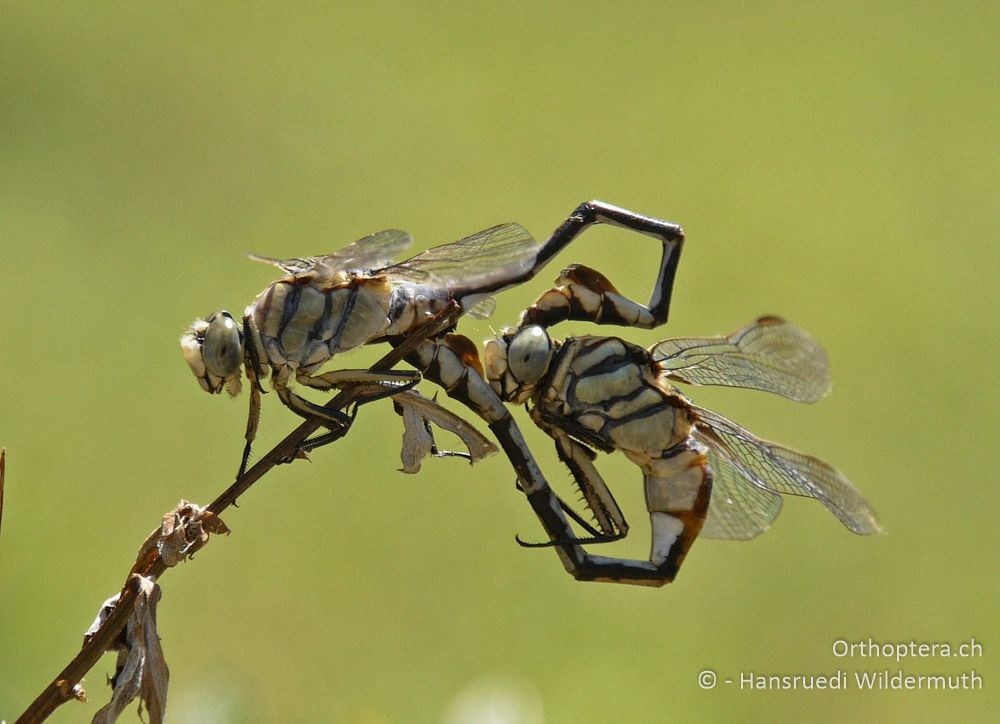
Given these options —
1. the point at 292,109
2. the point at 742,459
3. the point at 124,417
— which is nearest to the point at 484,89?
the point at 292,109

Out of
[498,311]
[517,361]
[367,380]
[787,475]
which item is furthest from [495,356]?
[498,311]

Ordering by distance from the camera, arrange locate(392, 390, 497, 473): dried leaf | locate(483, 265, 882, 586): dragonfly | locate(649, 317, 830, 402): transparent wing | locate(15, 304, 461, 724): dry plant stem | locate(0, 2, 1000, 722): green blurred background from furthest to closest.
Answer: locate(0, 2, 1000, 722): green blurred background < locate(649, 317, 830, 402): transparent wing < locate(483, 265, 882, 586): dragonfly < locate(392, 390, 497, 473): dried leaf < locate(15, 304, 461, 724): dry plant stem

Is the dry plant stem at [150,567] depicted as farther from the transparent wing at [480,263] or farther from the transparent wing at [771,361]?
the transparent wing at [771,361]

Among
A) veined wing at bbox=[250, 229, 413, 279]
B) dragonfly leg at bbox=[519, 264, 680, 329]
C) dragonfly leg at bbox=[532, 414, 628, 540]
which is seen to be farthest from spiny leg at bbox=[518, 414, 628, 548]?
veined wing at bbox=[250, 229, 413, 279]

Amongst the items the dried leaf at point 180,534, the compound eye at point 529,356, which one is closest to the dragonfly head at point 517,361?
the compound eye at point 529,356

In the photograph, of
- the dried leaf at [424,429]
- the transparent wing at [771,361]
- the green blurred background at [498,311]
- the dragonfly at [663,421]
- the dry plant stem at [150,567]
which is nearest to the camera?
the dry plant stem at [150,567]

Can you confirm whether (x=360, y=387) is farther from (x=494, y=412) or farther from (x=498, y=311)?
(x=498, y=311)

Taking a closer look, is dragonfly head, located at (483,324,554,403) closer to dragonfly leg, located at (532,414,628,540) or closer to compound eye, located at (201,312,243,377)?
dragonfly leg, located at (532,414,628,540)
